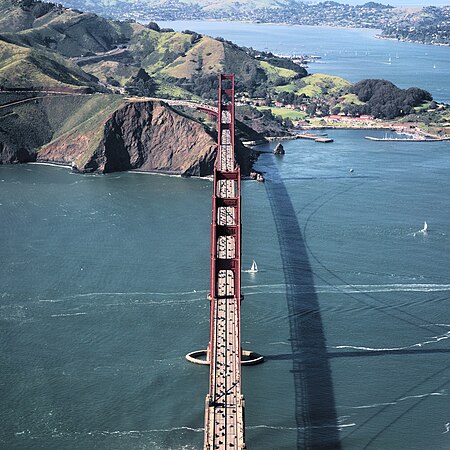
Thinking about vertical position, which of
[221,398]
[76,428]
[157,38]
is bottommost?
[76,428]

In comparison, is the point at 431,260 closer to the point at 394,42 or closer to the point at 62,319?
the point at 62,319

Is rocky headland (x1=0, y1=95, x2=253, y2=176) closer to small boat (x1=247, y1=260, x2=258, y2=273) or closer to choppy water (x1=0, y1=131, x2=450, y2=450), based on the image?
choppy water (x1=0, y1=131, x2=450, y2=450)

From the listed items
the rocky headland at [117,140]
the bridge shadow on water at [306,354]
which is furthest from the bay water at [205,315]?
the rocky headland at [117,140]

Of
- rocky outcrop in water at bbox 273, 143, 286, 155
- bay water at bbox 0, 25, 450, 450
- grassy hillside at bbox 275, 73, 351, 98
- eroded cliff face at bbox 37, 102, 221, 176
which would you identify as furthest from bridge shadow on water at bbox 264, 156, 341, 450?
grassy hillside at bbox 275, 73, 351, 98

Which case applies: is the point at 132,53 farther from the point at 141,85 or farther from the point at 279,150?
the point at 279,150

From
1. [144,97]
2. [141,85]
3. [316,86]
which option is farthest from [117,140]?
[316,86]

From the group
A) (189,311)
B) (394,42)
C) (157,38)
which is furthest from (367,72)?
(189,311)
